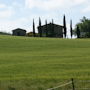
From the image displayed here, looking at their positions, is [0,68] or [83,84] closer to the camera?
[83,84]

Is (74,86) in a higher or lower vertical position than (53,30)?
lower

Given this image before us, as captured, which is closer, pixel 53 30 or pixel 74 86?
pixel 74 86

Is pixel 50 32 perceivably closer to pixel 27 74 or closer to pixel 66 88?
pixel 27 74

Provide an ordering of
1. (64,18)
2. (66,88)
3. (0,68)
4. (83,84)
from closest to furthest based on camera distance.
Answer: (66,88) → (83,84) → (0,68) → (64,18)

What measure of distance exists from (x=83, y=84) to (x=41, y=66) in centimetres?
1637

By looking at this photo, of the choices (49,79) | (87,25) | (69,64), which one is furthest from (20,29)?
(49,79)

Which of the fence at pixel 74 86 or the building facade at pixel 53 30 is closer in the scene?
the fence at pixel 74 86

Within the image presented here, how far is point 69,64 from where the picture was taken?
40.8m

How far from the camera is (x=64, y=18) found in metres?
145

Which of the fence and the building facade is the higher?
the building facade

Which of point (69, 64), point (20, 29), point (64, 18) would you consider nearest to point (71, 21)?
point (64, 18)

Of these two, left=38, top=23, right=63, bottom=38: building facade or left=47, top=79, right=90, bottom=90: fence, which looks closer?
left=47, top=79, right=90, bottom=90: fence

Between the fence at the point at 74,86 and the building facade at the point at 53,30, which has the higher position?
the building facade at the point at 53,30

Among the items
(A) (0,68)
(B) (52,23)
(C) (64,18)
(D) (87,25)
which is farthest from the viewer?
(D) (87,25)
